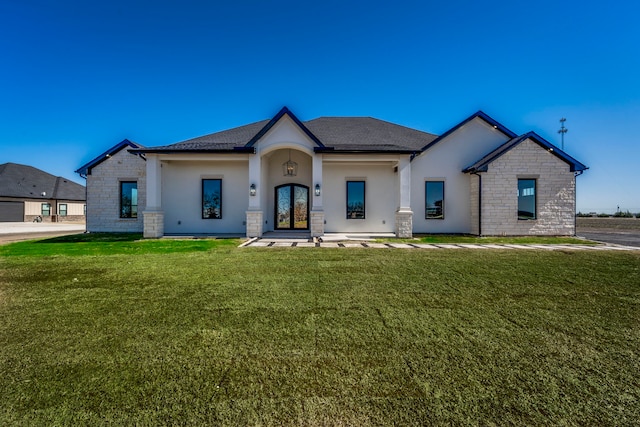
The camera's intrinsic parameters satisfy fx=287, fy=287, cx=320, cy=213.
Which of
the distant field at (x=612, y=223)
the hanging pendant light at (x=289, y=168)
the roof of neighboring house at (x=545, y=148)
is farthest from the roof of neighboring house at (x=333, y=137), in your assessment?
the distant field at (x=612, y=223)

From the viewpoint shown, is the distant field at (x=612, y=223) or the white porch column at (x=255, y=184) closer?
the white porch column at (x=255, y=184)

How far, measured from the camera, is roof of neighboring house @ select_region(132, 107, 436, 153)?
12125mm

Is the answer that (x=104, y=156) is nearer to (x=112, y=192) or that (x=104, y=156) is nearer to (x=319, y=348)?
(x=112, y=192)

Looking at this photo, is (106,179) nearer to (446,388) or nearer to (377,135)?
(377,135)

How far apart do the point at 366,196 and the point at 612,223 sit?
1829 centimetres

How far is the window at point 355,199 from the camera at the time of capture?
14195 millimetres

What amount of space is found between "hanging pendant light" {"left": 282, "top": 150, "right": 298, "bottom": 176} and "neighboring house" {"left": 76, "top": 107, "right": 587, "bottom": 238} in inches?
2.0

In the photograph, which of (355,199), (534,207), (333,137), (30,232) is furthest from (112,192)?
(534,207)

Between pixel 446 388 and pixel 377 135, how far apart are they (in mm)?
14064

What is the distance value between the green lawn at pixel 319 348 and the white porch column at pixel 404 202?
20.4ft

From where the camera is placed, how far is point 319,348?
2.98m

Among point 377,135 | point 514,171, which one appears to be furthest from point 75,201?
point 514,171

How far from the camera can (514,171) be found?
42.0 feet

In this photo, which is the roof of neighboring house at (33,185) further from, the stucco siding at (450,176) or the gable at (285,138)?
the stucco siding at (450,176)
